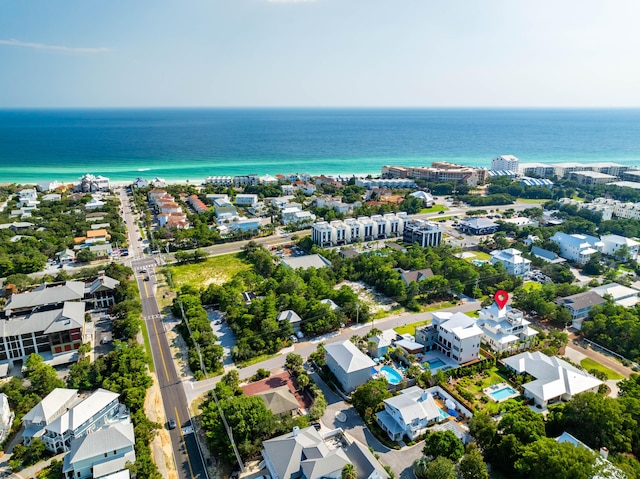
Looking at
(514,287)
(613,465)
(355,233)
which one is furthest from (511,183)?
(613,465)

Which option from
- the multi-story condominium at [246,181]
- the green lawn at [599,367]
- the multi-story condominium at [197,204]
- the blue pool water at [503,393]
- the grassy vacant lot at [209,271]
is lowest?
the blue pool water at [503,393]

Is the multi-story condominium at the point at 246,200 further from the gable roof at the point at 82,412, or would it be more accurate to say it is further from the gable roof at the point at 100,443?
the gable roof at the point at 100,443

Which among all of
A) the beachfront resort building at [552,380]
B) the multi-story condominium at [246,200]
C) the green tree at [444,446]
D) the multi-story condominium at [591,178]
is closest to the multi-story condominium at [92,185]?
the multi-story condominium at [246,200]

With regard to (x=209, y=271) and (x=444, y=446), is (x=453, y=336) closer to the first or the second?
(x=444, y=446)

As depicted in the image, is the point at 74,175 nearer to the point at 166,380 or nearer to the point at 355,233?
the point at 355,233

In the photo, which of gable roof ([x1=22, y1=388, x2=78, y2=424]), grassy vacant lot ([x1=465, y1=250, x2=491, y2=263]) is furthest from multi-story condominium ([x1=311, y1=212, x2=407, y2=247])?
gable roof ([x1=22, y1=388, x2=78, y2=424])

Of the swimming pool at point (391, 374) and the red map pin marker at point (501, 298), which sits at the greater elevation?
the red map pin marker at point (501, 298)

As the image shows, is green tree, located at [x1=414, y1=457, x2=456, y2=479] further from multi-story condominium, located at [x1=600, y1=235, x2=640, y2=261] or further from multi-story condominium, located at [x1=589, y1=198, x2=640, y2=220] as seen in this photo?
multi-story condominium, located at [x1=589, y1=198, x2=640, y2=220]

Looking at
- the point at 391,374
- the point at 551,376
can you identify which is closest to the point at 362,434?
the point at 391,374
